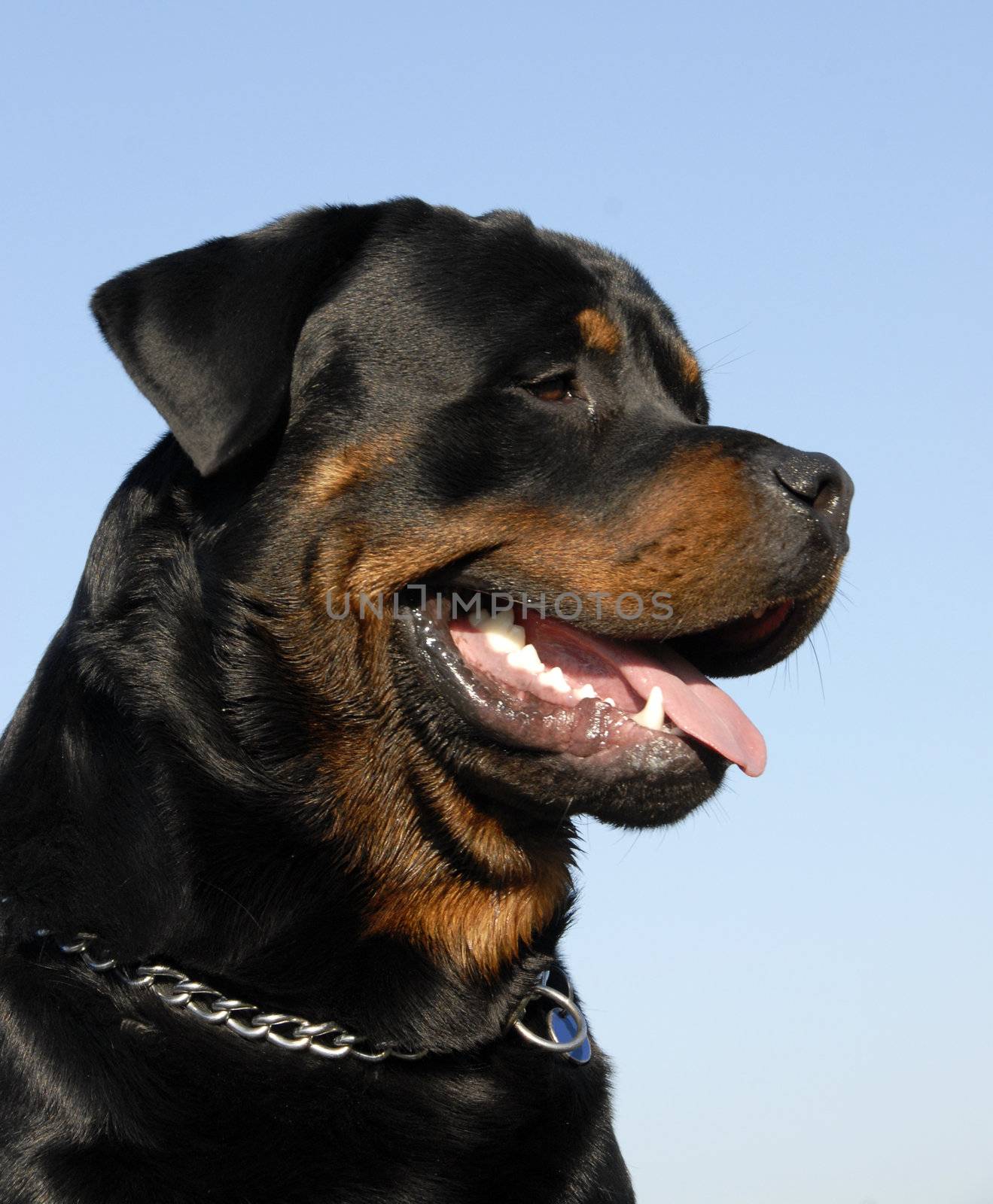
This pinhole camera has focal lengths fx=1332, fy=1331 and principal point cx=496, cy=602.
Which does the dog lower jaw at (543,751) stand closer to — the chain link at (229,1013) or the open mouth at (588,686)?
the open mouth at (588,686)

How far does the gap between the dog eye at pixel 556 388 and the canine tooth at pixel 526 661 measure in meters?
0.59

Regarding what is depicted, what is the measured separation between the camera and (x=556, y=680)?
3041 mm

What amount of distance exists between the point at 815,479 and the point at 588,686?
69 centimetres

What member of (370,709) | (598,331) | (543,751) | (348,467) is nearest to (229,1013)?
(370,709)

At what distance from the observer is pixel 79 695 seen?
115 inches

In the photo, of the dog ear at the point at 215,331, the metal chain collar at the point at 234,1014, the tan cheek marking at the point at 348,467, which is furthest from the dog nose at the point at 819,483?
the metal chain collar at the point at 234,1014

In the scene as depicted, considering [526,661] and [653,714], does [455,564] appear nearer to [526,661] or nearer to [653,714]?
[526,661]

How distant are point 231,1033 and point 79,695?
811 millimetres

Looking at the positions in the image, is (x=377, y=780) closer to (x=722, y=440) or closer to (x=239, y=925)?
(x=239, y=925)

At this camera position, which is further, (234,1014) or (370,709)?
(370,709)

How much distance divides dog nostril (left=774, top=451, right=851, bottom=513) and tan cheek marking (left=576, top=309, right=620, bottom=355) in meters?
0.59

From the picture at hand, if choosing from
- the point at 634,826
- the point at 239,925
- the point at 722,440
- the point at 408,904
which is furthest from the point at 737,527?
the point at 239,925

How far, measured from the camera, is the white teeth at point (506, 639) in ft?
10.1

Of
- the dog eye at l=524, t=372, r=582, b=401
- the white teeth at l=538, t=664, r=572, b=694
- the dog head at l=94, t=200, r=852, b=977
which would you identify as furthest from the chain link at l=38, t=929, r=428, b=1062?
the dog eye at l=524, t=372, r=582, b=401
